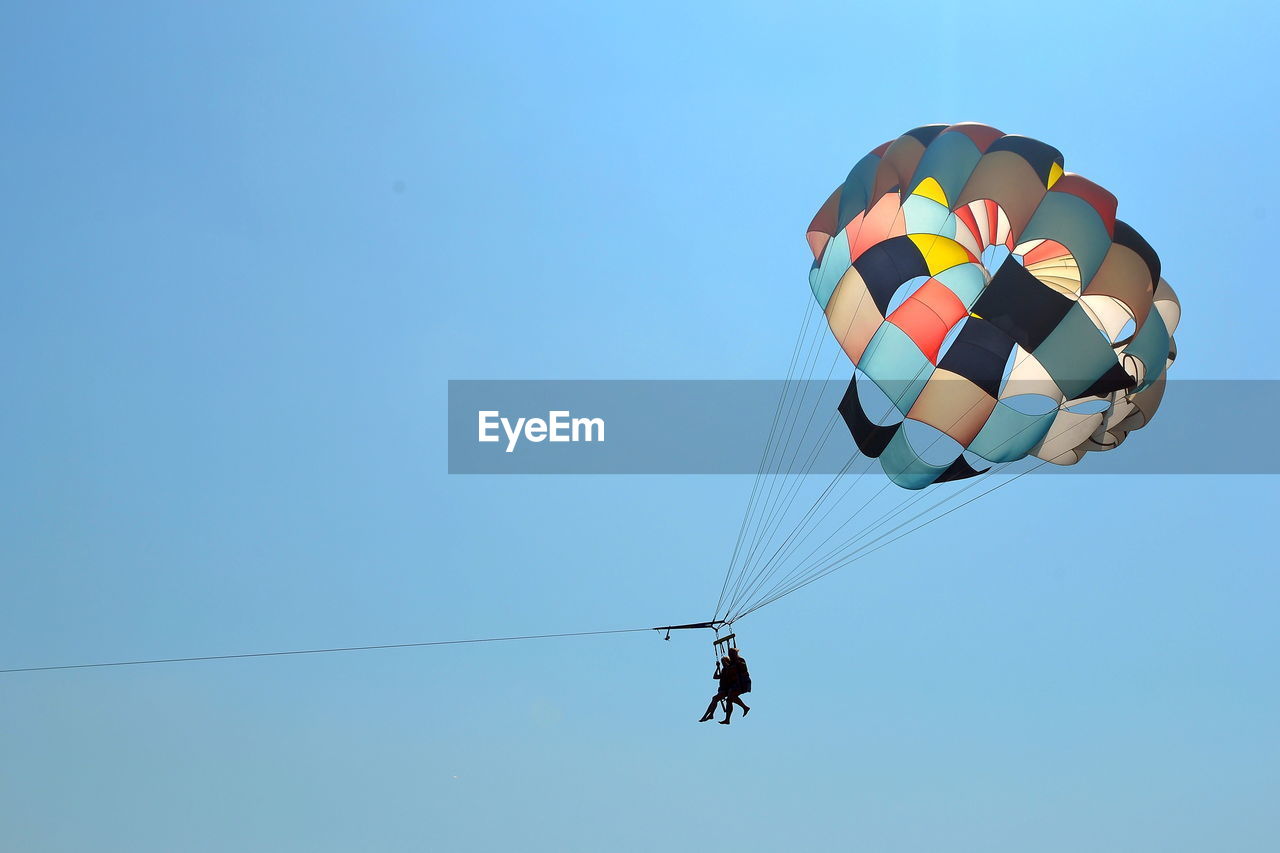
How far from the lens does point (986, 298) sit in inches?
720

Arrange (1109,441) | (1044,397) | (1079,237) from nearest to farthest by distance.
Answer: (1079,237) < (1044,397) < (1109,441)

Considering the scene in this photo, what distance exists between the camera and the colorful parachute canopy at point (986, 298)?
702 inches

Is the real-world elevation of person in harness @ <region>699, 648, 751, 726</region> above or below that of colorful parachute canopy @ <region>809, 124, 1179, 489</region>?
below

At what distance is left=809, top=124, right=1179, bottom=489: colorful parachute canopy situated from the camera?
1783 centimetres

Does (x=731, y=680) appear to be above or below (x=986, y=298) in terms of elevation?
below

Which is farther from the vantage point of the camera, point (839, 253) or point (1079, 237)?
point (839, 253)

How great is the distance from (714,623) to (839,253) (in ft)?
16.3

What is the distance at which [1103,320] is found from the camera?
1973cm

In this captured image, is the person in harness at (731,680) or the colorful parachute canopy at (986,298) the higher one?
the colorful parachute canopy at (986,298)

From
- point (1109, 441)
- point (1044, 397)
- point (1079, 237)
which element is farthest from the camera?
point (1109, 441)

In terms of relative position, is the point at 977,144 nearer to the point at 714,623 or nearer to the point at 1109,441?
the point at 1109,441

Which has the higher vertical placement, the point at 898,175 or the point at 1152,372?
the point at 898,175

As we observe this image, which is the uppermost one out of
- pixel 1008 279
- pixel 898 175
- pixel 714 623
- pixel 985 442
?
pixel 898 175

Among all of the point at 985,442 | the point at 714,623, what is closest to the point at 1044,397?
the point at 985,442
